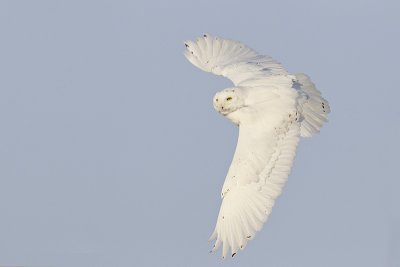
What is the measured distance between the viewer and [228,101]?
23.0m

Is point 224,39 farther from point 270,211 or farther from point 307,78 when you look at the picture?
point 270,211

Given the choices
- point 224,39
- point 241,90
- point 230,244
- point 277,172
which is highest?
point 224,39

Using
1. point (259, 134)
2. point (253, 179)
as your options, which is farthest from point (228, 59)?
point (253, 179)

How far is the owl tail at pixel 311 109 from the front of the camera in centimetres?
2377

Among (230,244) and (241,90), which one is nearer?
(230,244)

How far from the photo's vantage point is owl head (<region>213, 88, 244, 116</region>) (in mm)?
22984

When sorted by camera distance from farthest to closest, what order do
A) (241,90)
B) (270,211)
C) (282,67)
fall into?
(282,67)
(241,90)
(270,211)

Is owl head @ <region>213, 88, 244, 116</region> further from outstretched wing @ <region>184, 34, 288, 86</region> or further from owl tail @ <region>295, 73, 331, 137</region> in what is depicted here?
outstretched wing @ <region>184, 34, 288, 86</region>

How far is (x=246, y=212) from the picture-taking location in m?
21.9

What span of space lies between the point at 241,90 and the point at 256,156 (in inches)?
68.5

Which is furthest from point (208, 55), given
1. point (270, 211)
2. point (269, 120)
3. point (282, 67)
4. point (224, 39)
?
point (270, 211)

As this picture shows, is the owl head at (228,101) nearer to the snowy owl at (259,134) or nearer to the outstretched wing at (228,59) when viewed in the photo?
the snowy owl at (259,134)

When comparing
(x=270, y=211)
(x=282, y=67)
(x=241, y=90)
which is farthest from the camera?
(x=282, y=67)

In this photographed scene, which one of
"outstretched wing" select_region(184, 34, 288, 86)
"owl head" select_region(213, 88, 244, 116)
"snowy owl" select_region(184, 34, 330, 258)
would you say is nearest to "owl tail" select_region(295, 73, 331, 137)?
"snowy owl" select_region(184, 34, 330, 258)
